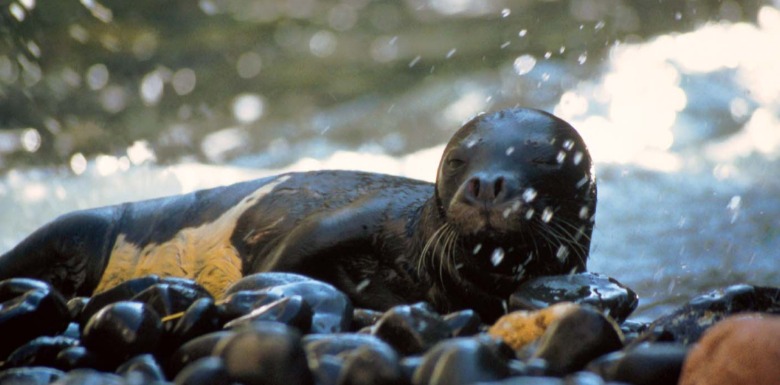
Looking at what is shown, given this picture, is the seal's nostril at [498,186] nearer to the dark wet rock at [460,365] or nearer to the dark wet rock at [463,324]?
the dark wet rock at [463,324]

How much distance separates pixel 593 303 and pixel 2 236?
26.9ft

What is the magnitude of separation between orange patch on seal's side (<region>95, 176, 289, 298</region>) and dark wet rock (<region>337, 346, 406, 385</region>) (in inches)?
135

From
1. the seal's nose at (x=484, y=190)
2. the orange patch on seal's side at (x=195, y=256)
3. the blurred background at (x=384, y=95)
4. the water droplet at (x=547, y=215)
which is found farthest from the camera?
the blurred background at (x=384, y=95)

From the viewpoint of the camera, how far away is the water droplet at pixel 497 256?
5312 mm

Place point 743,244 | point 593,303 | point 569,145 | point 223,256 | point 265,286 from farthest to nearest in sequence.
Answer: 1. point 743,244
2. point 223,256
3. point 569,145
4. point 593,303
5. point 265,286

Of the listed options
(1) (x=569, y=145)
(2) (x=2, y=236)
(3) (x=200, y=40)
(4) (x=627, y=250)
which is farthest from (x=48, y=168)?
(1) (x=569, y=145)

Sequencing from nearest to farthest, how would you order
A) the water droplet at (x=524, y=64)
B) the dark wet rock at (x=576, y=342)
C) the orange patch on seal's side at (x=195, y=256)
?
1. the dark wet rock at (x=576, y=342)
2. the orange patch on seal's side at (x=195, y=256)
3. the water droplet at (x=524, y=64)

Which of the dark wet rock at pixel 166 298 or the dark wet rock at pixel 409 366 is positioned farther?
the dark wet rock at pixel 166 298

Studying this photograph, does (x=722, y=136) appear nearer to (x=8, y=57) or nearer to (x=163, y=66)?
(x=163, y=66)

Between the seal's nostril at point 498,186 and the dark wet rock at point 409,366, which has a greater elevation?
the seal's nostril at point 498,186

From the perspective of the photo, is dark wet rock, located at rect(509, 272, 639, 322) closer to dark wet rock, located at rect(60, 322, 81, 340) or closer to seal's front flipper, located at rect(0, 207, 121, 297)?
dark wet rock, located at rect(60, 322, 81, 340)

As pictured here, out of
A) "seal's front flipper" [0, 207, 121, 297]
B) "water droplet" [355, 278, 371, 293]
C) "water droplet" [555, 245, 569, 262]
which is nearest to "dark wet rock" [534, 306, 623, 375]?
"water droplet" [555, 245, 569, 262]

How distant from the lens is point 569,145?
5.55m

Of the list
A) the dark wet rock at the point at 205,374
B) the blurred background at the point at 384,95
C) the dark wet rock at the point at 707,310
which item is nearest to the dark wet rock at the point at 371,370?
the dark wet rock at the point at 205,374
